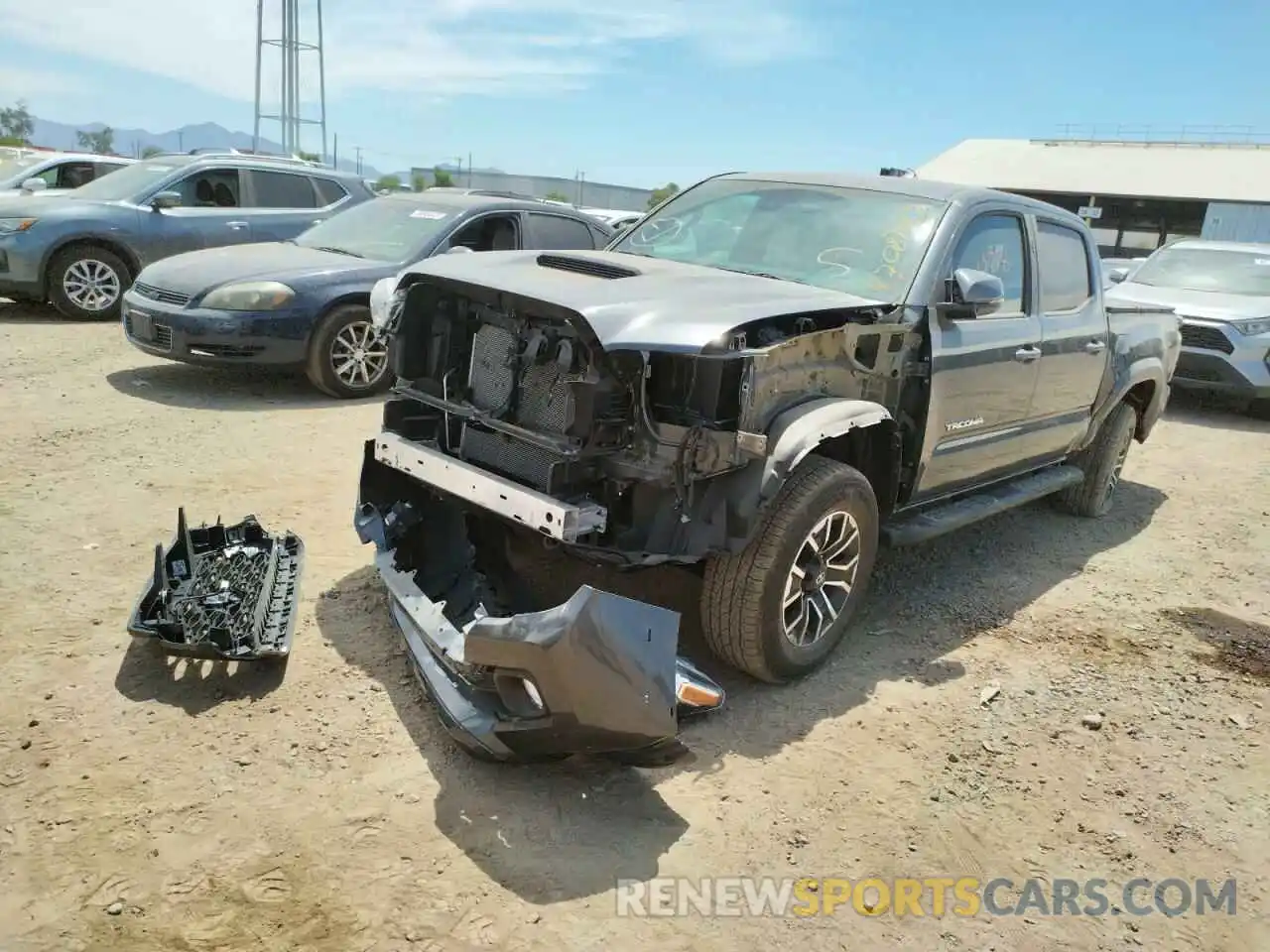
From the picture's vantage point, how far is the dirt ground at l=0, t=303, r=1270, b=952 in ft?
8.14

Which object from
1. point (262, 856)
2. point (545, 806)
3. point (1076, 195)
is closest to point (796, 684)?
point (545, 806)

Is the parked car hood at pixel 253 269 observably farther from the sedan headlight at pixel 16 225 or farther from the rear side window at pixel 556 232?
the sedan headlight at pixel 16 225

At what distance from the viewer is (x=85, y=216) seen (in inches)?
378

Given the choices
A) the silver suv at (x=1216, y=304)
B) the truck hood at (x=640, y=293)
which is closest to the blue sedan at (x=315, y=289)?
the truck hood at (x=640, y=293)

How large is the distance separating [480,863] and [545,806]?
0.32m

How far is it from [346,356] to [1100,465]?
5.35 m

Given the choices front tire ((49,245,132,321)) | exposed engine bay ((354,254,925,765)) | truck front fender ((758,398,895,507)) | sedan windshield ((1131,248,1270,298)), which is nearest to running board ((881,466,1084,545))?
exposed engine bay ((354,254,925,765))

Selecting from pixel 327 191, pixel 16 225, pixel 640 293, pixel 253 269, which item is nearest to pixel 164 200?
pixel 16 225

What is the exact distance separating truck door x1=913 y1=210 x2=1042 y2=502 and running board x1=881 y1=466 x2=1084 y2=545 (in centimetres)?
10

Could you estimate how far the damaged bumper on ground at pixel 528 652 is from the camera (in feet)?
8.71

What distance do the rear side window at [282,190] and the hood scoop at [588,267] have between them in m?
7.57

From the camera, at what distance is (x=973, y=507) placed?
4723 mm

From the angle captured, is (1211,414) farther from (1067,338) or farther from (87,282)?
(87,282)

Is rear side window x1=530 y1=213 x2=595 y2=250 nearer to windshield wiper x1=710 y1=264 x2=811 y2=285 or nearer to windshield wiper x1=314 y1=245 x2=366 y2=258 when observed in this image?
windshield wiper x1=314 y1=245 x2=366 y2=258
